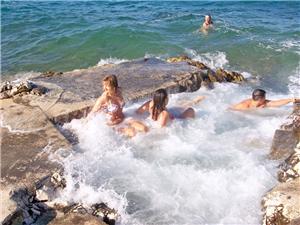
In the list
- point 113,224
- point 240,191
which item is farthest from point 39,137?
point 240,191

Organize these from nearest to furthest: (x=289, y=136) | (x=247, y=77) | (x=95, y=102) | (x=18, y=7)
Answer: (x=289, y=136) → (x=95, y=102) → (x=247, y=77) → (x=18, y=7)

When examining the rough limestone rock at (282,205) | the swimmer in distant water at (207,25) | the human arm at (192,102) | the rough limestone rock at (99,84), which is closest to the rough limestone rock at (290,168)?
the rough limestone rock at (282,205)

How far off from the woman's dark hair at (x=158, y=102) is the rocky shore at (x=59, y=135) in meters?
0.95

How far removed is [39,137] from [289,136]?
12.1ft

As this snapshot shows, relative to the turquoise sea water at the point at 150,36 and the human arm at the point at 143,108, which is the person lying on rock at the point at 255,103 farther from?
the turquoise sea water at the point at 150,36

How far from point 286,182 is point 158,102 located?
8.48 feet

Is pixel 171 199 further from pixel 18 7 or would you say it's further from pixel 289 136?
pixel 18 7

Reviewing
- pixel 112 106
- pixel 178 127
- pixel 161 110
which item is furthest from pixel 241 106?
pixel 112 106

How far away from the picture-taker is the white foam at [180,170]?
5008mm

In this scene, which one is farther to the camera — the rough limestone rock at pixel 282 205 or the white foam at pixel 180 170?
the white foam at pixel 180 170

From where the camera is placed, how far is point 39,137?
6.31 meters

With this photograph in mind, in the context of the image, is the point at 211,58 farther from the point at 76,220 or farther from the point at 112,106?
the point at 76,220

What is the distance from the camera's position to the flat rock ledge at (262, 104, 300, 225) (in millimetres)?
4562

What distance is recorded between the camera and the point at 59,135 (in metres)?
6.37
